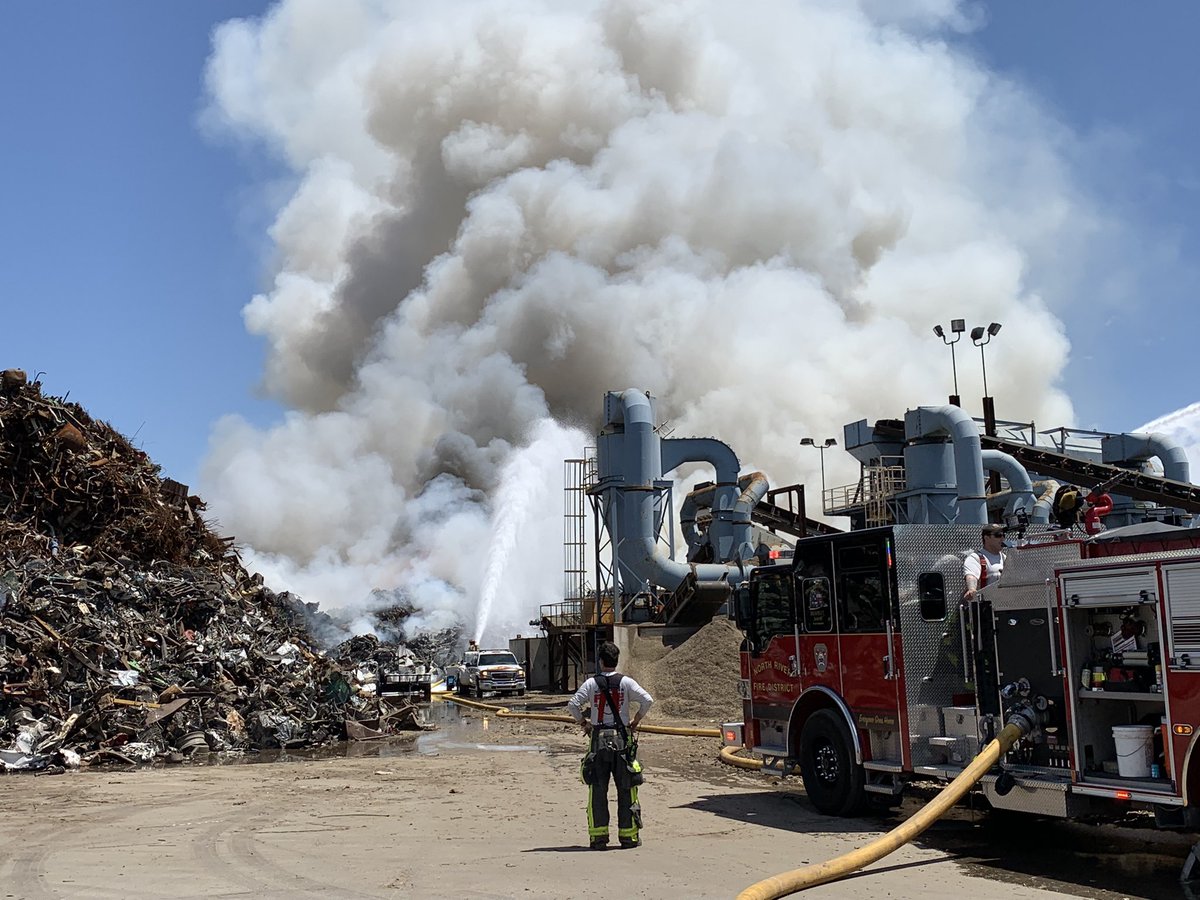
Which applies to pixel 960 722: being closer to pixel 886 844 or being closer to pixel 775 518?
pixel 886 844

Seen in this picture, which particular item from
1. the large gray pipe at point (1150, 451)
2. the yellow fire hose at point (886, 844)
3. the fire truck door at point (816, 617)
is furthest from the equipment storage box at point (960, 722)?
the large gray pipe at point (1150, 451)

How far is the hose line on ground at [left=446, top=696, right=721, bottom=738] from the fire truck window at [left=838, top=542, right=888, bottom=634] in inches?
120

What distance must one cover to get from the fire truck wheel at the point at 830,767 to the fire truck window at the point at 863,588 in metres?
1.01

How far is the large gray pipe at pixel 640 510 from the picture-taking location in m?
35.0

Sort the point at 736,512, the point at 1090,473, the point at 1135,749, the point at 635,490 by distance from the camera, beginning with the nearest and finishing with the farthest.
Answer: the point at 1135,749, the point at 635,490, the point at 736,512, the point at 1090,473

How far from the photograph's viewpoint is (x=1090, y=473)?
4609cm

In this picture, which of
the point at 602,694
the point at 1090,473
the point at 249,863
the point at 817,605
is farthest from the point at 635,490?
the point at 249,863

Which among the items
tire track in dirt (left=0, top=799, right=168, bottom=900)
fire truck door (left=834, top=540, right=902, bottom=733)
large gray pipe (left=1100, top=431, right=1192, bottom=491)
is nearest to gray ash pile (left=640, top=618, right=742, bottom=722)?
fire truck door (left=834, top=540, right=902, bottom=733)

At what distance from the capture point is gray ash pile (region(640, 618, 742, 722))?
2678 centimetres

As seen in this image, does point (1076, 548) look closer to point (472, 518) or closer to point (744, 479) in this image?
point (744, 479)

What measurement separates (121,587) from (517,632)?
3745 centimetres

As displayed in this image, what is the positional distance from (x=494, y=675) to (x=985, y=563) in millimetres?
26467

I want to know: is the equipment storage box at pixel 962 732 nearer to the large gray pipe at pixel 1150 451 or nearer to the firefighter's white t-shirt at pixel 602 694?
the firefighter's white t-shirt at pixel 602 694

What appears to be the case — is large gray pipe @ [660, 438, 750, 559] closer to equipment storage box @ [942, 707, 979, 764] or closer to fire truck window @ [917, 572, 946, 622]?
fire truck window @ [917, 572, 946, 622]
